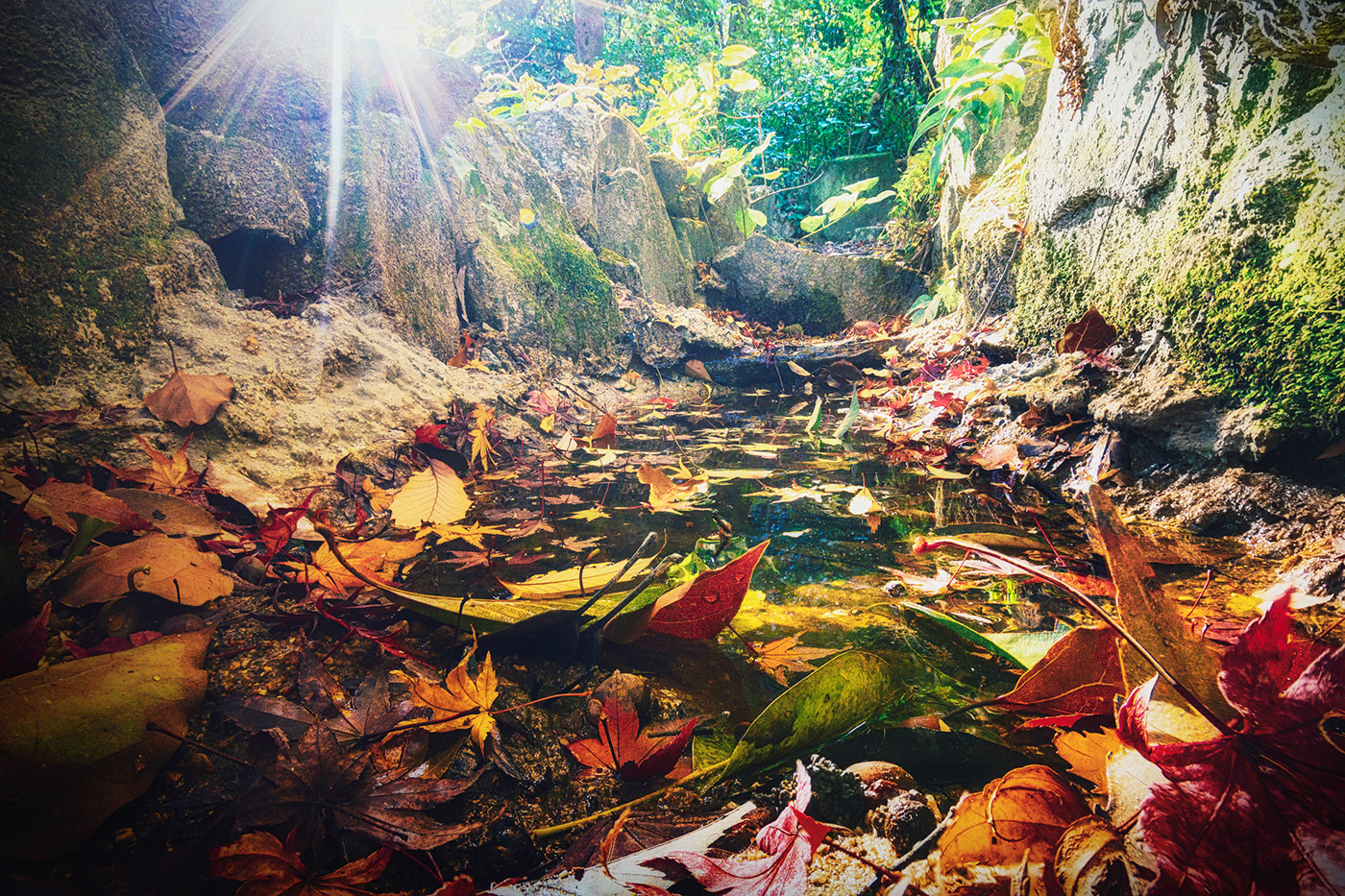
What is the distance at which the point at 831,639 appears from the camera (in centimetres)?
88

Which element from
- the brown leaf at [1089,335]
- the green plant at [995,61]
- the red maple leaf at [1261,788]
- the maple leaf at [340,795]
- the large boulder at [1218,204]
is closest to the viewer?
the red maple leaf at [1261,788]

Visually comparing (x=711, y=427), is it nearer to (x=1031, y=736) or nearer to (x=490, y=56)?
(x=1031, y=736)

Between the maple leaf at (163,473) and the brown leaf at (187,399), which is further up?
the brown leaf at (187,399)

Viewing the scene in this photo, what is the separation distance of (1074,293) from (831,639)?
2.55 meters

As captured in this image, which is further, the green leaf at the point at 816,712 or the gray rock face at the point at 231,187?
the gray rock face at the point at 231,187

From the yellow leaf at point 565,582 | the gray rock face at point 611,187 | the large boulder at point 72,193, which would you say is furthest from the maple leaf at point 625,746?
the gray rock face at point 611,187

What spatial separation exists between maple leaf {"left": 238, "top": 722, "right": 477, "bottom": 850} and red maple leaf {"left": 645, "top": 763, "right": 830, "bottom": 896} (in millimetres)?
245

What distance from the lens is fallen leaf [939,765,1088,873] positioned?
0.50m

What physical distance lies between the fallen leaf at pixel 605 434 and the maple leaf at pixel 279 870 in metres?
1.71

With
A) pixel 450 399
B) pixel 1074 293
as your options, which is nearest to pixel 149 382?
pixel 450 399

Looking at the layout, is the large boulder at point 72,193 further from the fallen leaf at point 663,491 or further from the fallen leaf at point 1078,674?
the fallen leaf at point 1078,674

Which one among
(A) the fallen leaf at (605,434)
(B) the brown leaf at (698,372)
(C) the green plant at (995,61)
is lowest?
(B) the brown leaf at (698,372)

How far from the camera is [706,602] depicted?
771 millimetres

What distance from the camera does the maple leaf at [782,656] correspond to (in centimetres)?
80
